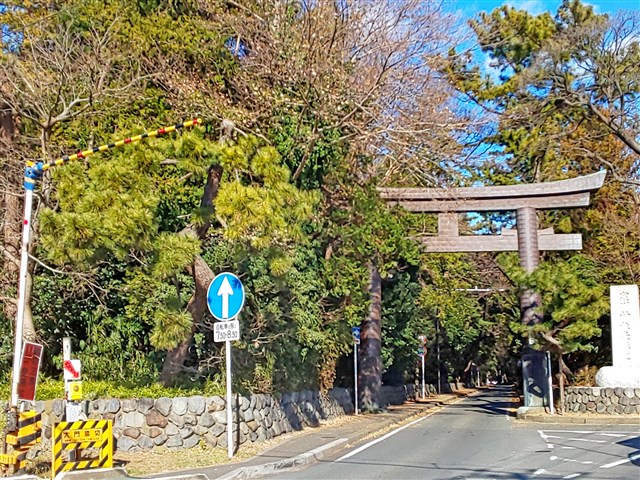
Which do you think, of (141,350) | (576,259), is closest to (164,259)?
(141,350)

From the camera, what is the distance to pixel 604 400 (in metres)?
23.5

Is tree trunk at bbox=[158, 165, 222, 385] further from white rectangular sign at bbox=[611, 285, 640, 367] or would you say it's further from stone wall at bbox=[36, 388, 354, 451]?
white rectangular sign at bbox=[611, 285, 640, 367]

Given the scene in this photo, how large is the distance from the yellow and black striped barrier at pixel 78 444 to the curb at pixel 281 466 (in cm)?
164

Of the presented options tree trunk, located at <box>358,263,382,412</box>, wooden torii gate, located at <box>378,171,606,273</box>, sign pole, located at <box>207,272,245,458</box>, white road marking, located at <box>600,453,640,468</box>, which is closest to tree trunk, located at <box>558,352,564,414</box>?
wooden torii gate, located at <box>378,171,606,273</box>

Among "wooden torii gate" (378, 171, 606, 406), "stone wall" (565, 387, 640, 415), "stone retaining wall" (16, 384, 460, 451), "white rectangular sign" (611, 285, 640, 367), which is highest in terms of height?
"wooden torii gate" (378, 171, 606, 406)

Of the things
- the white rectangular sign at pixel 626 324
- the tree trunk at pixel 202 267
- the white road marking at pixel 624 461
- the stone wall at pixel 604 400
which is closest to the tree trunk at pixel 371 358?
the stone wall at pixel 604 400

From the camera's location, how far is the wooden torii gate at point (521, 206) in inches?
963

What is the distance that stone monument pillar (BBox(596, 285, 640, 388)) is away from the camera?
77.1ft

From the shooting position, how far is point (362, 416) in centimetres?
2455

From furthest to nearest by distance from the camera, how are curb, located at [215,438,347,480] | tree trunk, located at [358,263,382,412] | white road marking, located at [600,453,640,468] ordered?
tree trunk, located at [358,263,382,412] → white road marking, located at [600,453,640,468] → curb, located at [215,438,347,480]

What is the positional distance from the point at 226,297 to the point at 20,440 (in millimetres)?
3722

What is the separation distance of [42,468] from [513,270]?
16313 mm

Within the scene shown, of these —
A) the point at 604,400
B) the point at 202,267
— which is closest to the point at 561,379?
the point at 604,400

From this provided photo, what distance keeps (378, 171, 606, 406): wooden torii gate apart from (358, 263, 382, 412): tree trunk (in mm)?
3045
